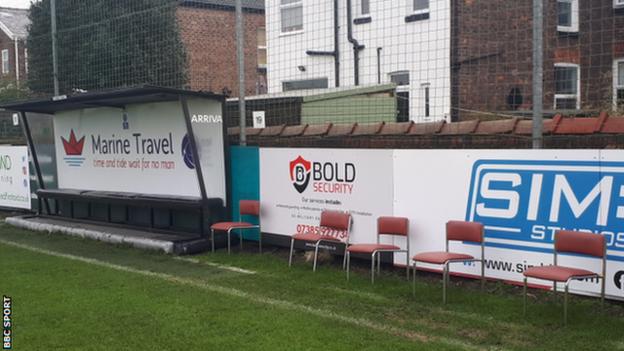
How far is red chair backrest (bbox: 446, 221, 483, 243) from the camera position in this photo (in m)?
7.07

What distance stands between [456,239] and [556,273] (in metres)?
1.55

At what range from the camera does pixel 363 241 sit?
8633 mm

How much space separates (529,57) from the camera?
11.3 metres

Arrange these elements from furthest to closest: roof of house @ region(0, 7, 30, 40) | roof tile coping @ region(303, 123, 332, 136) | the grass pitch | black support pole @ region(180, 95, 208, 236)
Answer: roof of house @ region(0, 7, 30, 40)
black support pole @ region(180, 95, 208, 236)
roof tile coping @ region(303, 123, 332, 136)
the grass pitch

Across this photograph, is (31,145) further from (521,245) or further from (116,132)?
(521,245)

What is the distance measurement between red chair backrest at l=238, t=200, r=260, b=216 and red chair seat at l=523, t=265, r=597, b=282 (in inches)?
187

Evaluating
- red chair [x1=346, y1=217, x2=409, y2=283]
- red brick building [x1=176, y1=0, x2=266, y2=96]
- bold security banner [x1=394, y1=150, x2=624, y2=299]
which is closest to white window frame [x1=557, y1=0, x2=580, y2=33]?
bold security banner [x1=394, y1=150, x2=624, y2=299]

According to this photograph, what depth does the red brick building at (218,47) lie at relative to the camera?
17.6 meters

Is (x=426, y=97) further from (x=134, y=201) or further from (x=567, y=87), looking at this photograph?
(x=134, y=201)

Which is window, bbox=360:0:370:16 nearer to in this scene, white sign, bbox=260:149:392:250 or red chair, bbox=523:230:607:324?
white sign, bbox=260:149:392:250

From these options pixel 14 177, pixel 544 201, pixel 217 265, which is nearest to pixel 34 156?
pixel 14 177

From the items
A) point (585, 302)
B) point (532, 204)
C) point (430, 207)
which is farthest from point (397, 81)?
point (585, 302)

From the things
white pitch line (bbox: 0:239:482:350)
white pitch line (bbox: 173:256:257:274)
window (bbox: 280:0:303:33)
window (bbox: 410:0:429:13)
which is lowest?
white pitch line (bbox: 173:256:257:274)

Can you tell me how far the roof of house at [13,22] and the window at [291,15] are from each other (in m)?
21.8
